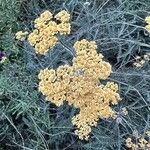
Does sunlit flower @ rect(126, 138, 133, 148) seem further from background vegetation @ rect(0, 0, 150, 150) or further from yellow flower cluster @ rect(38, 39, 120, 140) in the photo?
yellow flower cluster @ rect(38, 39, 120, 140)

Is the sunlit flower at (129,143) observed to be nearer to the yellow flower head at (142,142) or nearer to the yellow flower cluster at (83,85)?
the yellow flower head at (142,142)

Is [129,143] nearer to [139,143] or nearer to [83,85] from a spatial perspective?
[139,143]

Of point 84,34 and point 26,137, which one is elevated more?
point 84,34

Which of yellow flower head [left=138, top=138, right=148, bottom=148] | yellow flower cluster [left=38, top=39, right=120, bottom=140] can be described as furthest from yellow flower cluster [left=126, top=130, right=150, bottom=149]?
yellow flower cluster [left=38, top=39, right=120, bottom=140]

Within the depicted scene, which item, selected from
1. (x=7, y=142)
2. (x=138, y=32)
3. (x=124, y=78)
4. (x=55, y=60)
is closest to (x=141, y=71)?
(x=124, y=78)

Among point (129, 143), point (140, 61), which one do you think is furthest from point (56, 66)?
point (129, 143)

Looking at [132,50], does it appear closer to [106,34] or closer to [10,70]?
[106,34]

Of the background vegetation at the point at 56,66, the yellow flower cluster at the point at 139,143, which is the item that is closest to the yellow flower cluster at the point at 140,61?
the background vegetation at the point at 56,66
